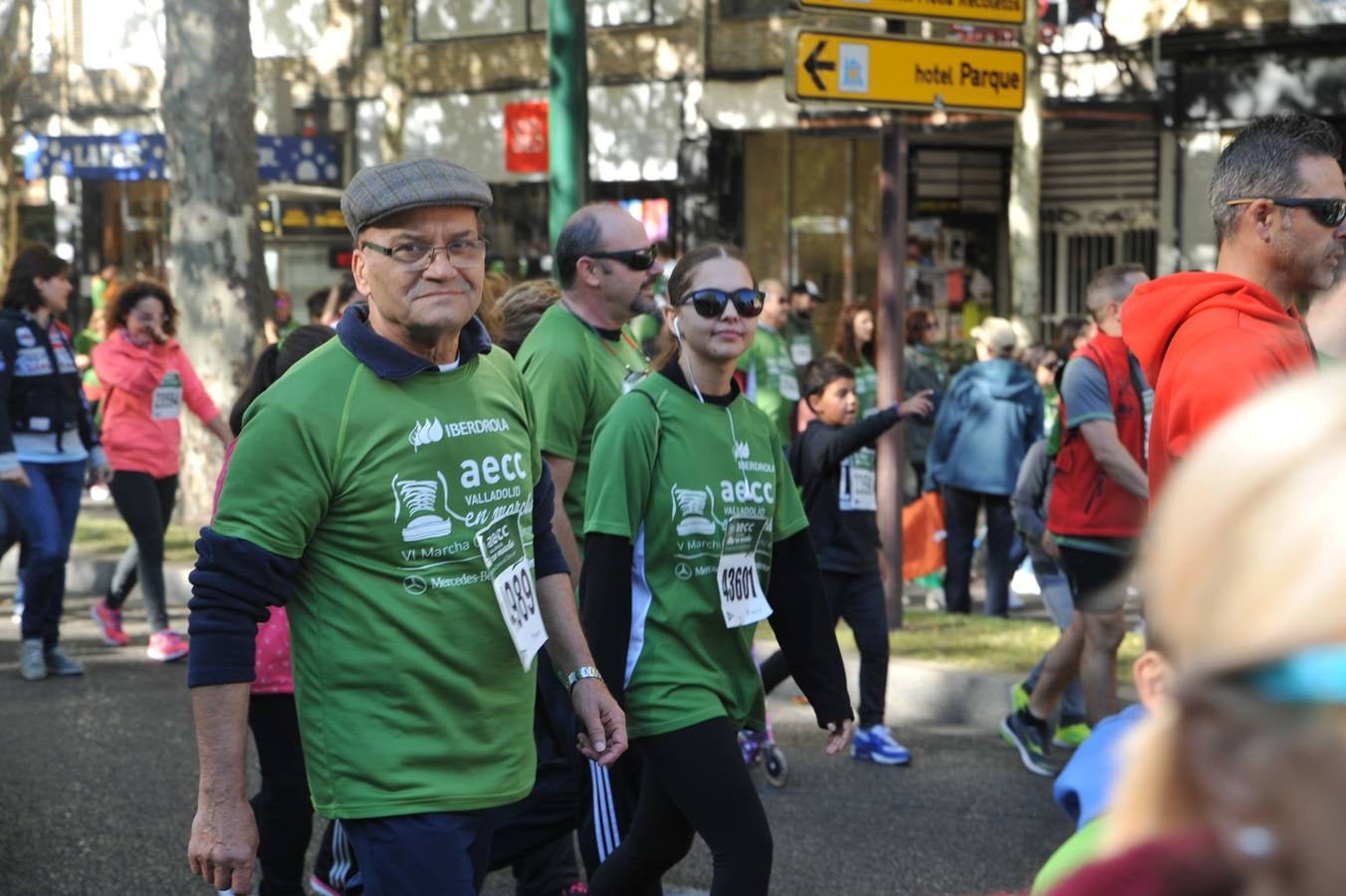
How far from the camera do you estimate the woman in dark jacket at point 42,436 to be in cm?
916

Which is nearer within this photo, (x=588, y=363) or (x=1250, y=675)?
(x=1250, y=675)

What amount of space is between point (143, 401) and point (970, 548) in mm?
4780

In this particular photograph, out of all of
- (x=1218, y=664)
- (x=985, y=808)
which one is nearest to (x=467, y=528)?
(x=1218, y=664)

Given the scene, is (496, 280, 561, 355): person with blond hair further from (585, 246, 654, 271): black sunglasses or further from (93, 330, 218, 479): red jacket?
(93, 330, 218, 479): red jacket

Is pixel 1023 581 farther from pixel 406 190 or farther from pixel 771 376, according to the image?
pixel 406 190

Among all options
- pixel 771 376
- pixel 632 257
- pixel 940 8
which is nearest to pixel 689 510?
pixel 632 257

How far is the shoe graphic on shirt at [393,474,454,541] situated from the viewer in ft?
11.4

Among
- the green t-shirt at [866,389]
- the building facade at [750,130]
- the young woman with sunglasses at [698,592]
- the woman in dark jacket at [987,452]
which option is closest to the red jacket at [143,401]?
the green t-shirt at [866,389]

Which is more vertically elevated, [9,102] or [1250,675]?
[9,102]

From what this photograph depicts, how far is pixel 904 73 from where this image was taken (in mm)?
9328

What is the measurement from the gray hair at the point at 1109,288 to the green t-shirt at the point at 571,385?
309cm

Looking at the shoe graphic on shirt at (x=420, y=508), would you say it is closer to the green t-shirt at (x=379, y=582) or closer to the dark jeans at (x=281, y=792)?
the green t-shirt at (x=379, y=582)

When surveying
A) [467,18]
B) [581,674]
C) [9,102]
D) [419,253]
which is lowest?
[581,674]

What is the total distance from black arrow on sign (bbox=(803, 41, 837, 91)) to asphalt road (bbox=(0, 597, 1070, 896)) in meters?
2.92
